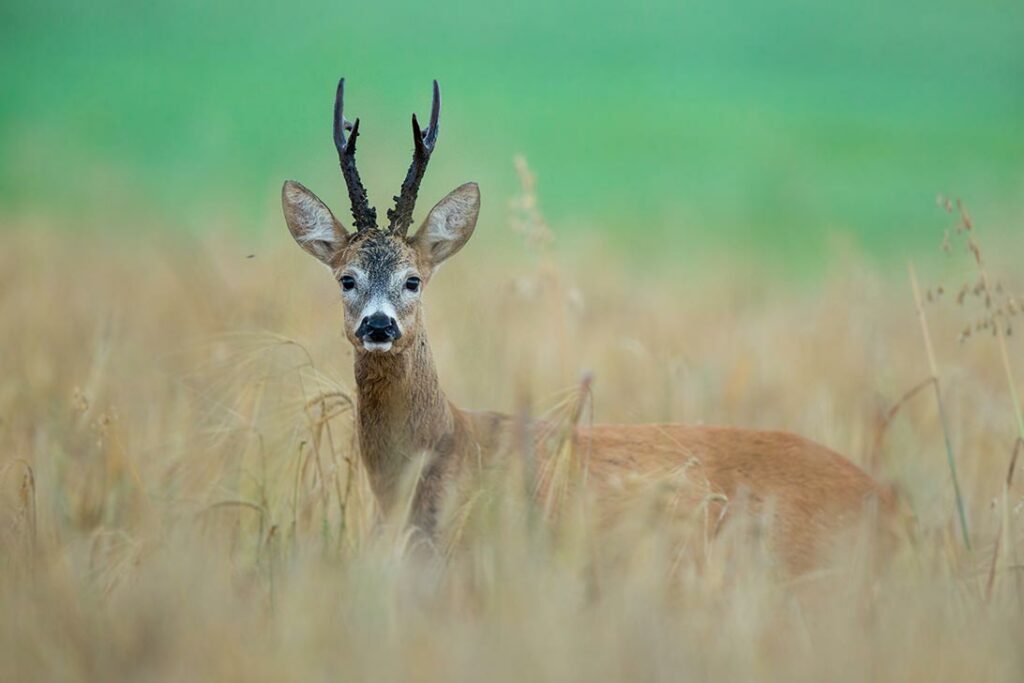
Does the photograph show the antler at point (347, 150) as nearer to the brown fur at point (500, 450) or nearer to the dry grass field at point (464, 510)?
the brown fur at point (500, 450)

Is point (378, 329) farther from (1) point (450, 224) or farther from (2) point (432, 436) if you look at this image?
(1) point (450, 224)

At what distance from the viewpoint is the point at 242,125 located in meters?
14.0

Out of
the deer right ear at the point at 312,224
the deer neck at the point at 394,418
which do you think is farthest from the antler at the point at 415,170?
the deer neck at the point at 394,418

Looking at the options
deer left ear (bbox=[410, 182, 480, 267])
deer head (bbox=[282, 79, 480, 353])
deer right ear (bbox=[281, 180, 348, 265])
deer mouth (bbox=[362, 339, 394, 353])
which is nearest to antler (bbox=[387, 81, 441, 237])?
deer head (bbox=[282, 79, 480, 353])

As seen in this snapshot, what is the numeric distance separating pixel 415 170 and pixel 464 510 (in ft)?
5.45

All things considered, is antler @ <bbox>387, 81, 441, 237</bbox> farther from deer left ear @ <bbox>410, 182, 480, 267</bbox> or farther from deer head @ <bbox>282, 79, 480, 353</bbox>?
deer left ear @ <bbox>410, 182, 480, 267</bbox>

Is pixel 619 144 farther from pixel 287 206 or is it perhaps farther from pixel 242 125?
pixel 287 206

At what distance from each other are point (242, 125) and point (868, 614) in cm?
976

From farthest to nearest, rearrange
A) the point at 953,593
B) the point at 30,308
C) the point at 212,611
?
the point at 30,308, the point at 953,593, the point at 212,611

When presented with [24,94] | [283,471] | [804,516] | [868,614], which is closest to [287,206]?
[283,471]

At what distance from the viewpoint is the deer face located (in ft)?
22.6

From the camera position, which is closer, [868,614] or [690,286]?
[868,614]

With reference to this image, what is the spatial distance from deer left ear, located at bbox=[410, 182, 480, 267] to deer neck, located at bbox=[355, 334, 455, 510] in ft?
2.02

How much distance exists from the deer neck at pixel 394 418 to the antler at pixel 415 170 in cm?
60
